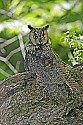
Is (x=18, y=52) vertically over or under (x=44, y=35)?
over

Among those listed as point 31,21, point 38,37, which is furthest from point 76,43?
point 31,21

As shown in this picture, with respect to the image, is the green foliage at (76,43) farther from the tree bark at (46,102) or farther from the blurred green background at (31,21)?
the blurred green background at (31,21)

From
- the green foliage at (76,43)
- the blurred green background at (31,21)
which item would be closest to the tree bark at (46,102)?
the green foliage at (76,43)

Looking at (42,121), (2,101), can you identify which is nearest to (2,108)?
(2,101)

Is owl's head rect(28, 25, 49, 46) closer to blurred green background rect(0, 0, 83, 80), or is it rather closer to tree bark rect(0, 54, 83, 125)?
tree bark rect(0, 54, 83, 125)

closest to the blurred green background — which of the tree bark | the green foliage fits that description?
the green foliage

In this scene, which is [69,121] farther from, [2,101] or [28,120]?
[2,101]
